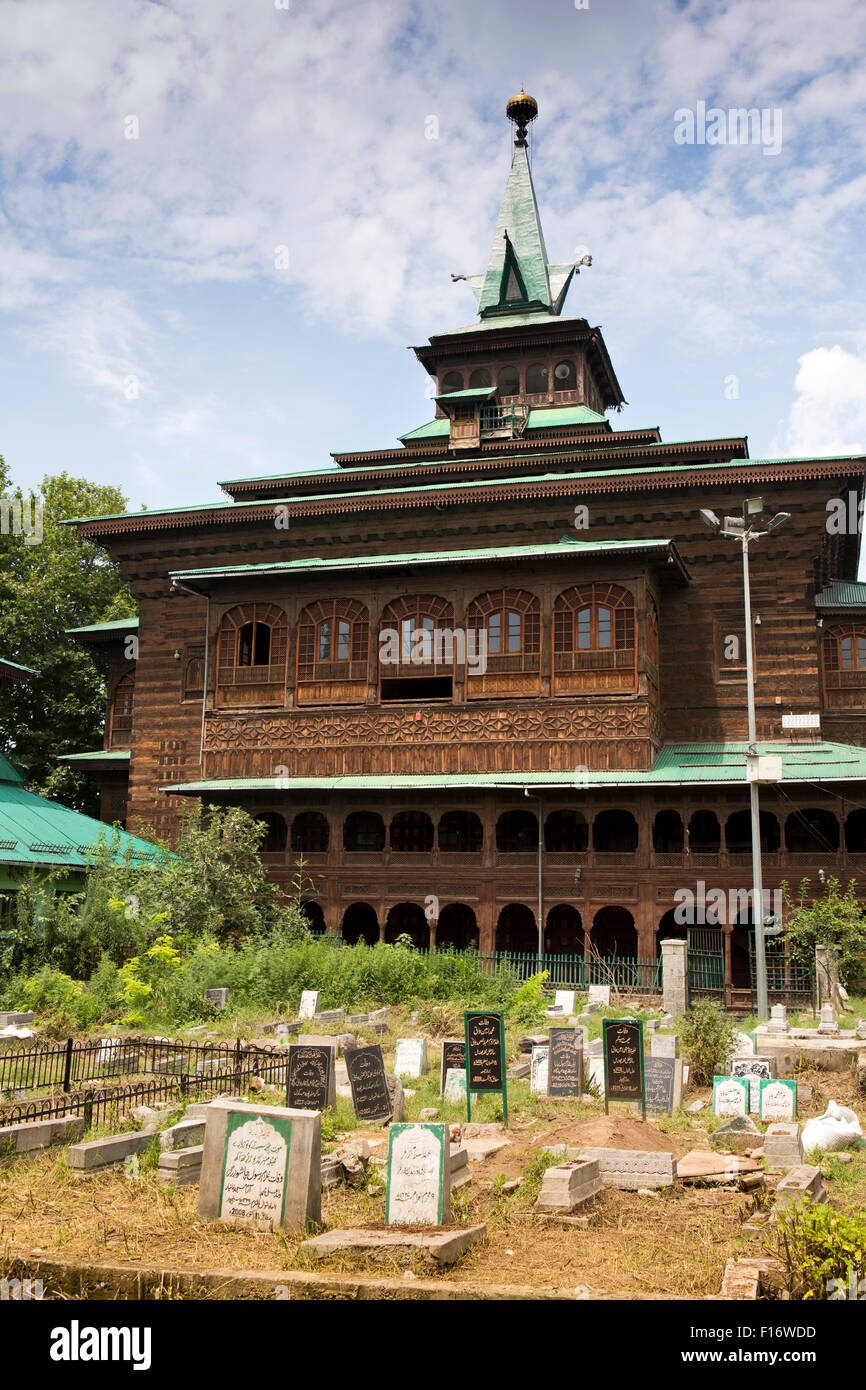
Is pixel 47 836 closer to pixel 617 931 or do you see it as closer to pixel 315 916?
pixel 315 916

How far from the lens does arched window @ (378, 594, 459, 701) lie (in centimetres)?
3083

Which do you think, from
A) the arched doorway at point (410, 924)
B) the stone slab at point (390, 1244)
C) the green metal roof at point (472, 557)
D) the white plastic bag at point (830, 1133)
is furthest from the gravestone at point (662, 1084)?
the arched doorway at point (410, 924)

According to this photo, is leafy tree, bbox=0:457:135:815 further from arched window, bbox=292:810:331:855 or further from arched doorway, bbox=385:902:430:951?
arched doorway, bbox=385:902:430:951

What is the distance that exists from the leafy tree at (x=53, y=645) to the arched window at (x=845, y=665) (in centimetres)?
3104

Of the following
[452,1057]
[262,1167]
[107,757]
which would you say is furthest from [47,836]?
[262,1167]

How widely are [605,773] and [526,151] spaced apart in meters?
31.6

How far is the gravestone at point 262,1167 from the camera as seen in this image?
9547 mm

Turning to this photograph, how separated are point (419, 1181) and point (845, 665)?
26181 mm

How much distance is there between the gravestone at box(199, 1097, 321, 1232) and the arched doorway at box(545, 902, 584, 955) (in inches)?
917

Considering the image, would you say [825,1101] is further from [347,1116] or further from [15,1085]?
[15,1085]

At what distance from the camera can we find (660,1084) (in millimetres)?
15867

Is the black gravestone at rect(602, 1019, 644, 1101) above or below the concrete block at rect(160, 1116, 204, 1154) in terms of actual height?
above

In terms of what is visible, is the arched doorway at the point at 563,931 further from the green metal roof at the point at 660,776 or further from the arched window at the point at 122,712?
the arched window at the point at 122,712

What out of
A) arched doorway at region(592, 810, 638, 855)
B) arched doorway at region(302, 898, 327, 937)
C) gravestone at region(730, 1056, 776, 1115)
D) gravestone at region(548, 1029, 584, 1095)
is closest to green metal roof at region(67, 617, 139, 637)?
arched doorway at region(302, 898, 327, 937)
